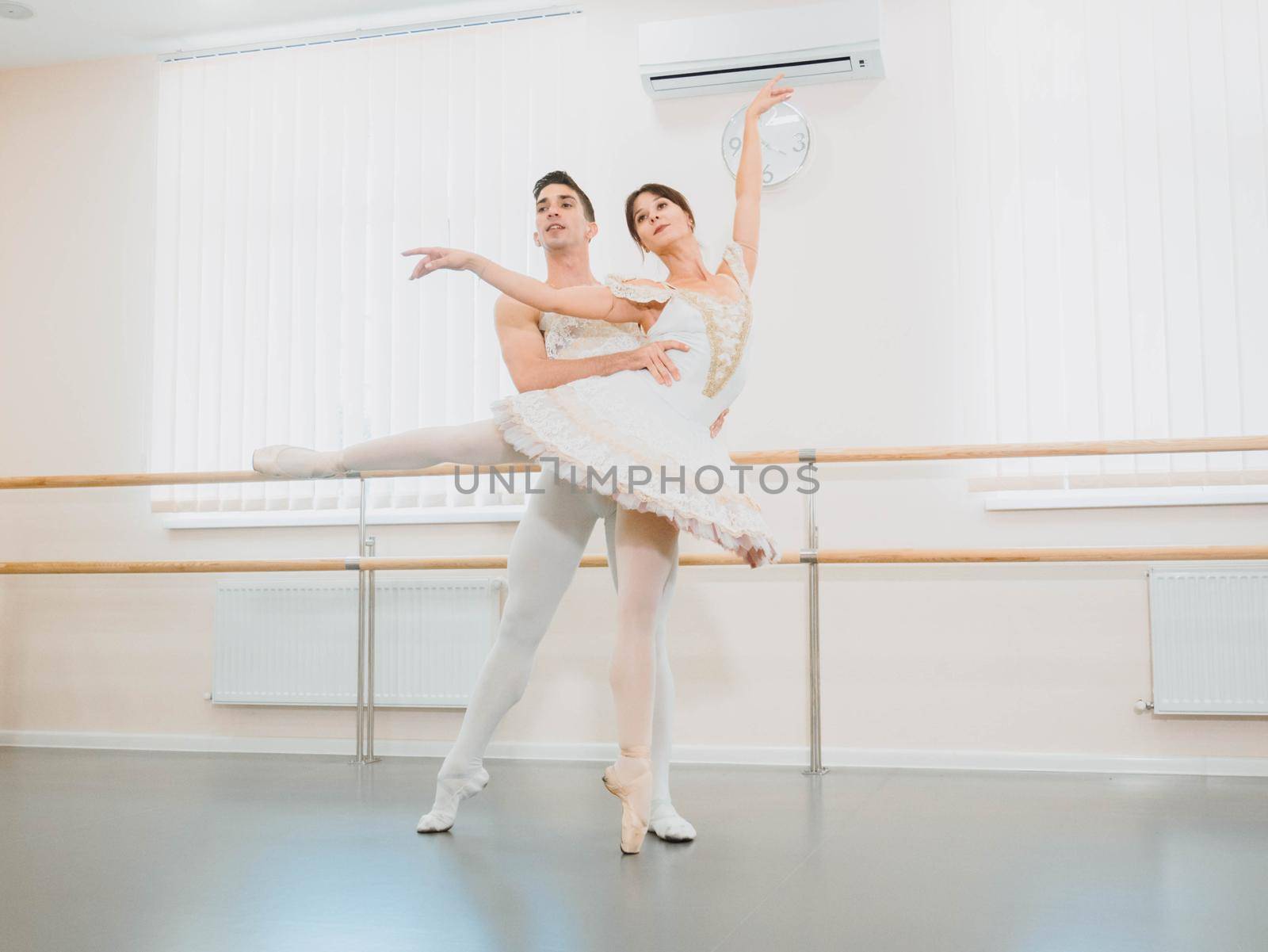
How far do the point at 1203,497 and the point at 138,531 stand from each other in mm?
3193

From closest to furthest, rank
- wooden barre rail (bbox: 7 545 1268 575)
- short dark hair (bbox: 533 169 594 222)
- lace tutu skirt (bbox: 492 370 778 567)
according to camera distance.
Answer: lace tutu skirt (bbox: 492 370 778 567)
short dark hair (bbox: 533 169 594 222)
wooden barre rail (bbox: 7 545 1268 575)

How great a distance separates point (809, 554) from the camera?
292 cm

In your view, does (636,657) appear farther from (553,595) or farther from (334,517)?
(334,517)

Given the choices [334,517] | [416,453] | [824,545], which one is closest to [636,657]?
[416,453]

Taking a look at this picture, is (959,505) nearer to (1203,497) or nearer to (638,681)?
(1203,497)

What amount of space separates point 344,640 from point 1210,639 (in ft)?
7.85

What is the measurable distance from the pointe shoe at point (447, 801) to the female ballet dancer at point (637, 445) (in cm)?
35

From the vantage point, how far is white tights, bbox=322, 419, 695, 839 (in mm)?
1875

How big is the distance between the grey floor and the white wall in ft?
1.09

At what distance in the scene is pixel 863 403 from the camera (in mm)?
3232

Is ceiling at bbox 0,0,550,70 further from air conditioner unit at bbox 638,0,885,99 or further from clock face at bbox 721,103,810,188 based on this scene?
clock face at bbox 721,103,810,188

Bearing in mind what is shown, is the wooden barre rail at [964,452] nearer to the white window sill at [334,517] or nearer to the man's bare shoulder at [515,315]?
the white window sill at [334,517]

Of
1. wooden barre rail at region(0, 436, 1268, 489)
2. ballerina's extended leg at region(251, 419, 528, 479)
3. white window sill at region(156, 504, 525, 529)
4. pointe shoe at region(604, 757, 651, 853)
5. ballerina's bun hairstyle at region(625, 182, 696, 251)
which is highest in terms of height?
ballerina's bun hairstyle at region(625, 182, 696, 251)

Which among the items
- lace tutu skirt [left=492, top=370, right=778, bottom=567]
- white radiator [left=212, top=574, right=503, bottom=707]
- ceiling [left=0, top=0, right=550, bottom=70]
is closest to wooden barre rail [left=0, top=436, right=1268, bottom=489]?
white radiator [left=212, top=574, right=503, bottom=707]
